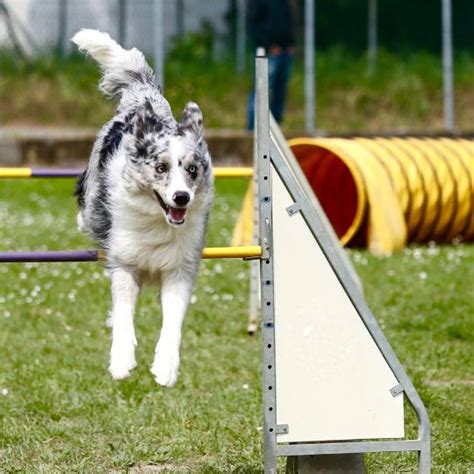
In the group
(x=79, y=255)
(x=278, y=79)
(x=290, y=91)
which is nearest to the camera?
(x=79, y=255)

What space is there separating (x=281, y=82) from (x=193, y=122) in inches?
411

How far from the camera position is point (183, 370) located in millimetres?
6645

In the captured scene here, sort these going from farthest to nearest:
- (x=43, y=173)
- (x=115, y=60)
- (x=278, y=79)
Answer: (x=278, y=79)
(x=43, y=173)
(x=115, y=60)

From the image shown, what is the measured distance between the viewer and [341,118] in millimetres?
17812

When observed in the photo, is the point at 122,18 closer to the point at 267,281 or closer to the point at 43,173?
the point at 43,173

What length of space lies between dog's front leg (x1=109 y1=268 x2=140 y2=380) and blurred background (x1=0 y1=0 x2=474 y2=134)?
1109 cm

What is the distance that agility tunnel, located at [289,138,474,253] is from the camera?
34.6 feet

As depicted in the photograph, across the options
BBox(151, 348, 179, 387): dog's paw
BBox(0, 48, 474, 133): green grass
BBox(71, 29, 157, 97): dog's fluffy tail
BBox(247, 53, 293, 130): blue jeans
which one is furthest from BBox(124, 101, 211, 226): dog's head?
BBox(0, 48, 474, 133): green grass

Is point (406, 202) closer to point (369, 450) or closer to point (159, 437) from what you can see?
point (159, 437)

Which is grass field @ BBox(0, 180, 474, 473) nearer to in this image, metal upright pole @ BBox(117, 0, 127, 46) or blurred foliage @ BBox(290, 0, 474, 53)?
metal upright pole @ BBox(117, 0, 127, 46)

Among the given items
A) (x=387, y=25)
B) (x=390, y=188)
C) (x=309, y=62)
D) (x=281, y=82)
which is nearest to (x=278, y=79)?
(x=281, y=82)

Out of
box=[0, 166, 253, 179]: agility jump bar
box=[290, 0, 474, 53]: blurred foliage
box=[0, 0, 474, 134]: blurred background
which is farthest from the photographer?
box=[290, 0, 474, 53]: blurred foliage

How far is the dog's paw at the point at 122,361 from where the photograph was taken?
434 centimetres

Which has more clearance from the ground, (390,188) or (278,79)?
(278,79)
